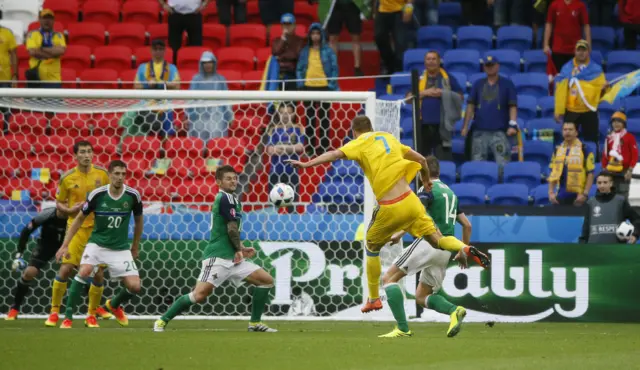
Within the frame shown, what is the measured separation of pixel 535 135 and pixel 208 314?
6220mm

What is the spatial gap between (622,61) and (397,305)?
948 centimetres

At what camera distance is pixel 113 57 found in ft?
64.8

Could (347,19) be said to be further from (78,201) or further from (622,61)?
(78,201)

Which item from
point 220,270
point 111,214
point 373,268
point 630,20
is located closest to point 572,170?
point 630,20

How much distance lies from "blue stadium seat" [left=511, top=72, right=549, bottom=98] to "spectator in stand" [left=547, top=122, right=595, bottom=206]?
288cm

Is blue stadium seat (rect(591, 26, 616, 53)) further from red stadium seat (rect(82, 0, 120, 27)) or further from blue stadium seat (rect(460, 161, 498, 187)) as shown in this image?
red stadium seat (rect(82, 0, 120, 27))

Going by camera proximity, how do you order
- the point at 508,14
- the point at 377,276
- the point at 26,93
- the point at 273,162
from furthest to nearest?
the point at 508,14 → the point at 273,162 → the point at 26,93 → the point at 377,276

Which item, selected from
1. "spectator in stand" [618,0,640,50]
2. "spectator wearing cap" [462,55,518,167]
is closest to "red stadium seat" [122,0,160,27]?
"spectator wearing cap" [462,55,518,167]

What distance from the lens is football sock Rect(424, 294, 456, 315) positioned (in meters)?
11.0

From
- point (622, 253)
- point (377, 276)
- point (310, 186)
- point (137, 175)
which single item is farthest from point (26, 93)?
point (622, 253)

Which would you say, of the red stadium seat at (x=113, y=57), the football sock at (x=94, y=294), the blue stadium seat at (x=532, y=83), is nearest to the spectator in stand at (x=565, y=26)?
the blue stadium seat at (x=532, y=83)

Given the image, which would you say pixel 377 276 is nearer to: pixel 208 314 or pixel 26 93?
pixel 208 314

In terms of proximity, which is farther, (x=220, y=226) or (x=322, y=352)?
(x=220, y=226)

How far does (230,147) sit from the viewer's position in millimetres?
15953
